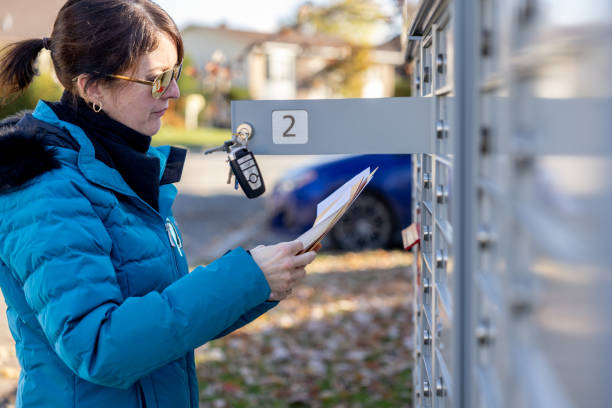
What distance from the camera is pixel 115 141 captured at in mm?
1829

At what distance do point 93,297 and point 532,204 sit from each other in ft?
3.31

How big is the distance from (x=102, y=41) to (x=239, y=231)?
7.99 m

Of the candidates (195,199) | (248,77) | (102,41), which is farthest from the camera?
(248,77)

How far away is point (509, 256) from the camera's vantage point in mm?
887

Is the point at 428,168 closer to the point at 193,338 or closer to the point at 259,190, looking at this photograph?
the point at 259,190

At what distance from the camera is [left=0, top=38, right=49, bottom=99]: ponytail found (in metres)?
2.11

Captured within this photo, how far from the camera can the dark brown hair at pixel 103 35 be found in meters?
1.79

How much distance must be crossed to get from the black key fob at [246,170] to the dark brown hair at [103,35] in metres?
0.38

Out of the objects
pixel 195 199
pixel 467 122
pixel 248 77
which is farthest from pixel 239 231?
pixel 248 77

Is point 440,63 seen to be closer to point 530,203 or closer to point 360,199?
point 530,203

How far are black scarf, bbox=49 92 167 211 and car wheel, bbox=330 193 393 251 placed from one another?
586 cm

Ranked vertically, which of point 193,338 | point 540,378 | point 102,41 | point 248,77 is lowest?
point 193,338

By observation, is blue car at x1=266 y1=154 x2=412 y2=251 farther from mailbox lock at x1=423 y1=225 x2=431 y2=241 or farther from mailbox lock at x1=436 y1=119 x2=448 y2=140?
mailbox lock at x1=436 y1=119 x2=448 y2=140

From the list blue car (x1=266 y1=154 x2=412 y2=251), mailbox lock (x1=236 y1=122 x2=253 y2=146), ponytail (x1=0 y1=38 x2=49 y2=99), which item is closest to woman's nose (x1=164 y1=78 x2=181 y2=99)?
mailbox lock (x1=236 y1=122 x2=253 y2=146)
